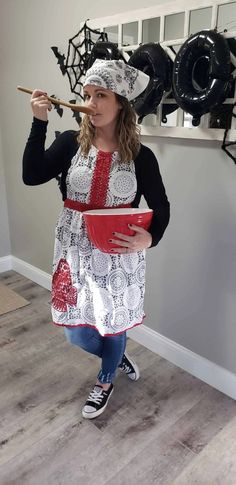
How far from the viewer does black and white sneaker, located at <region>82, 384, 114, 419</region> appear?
152 centimetres

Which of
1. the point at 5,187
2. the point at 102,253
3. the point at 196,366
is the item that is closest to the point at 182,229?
the point at 102,253

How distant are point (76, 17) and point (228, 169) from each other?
44.4 inches

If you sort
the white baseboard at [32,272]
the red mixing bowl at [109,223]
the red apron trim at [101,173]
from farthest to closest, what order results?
the white baseboard at [32,272] → the red apron trim at [101,173] → the red mixing bowl at [109,223]

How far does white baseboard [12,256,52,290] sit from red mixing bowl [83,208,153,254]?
147 cm

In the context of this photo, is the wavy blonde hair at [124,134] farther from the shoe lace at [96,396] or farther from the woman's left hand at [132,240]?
the shoe lace at [96,396]

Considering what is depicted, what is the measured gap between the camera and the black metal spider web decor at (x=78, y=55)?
177cm

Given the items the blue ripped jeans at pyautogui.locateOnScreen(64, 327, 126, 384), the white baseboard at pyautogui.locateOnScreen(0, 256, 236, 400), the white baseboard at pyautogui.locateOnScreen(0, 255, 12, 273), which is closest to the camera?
the blue ripped jeans at pyautogui.locateOnScreen(64, 327, 126, 384)

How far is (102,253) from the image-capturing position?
4.20 ft

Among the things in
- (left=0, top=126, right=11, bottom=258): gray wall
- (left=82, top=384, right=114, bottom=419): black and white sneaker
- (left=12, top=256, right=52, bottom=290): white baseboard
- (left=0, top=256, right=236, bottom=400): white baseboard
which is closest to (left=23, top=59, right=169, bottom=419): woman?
(left=82, top=384, right=114, bottom=419): black and white sneaker

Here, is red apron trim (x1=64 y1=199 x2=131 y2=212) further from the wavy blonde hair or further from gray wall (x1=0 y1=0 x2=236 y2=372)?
gray wall (x1=0 y1=0 x2=236 y2=372)

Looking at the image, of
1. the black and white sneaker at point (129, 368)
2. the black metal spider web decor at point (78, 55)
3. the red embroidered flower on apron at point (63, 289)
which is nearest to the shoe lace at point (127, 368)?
the black and white sneaker at point (129, 368)

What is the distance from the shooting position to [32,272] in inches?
107

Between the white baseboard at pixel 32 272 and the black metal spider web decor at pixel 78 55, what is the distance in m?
1.23

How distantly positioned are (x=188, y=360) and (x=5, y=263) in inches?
65.3
